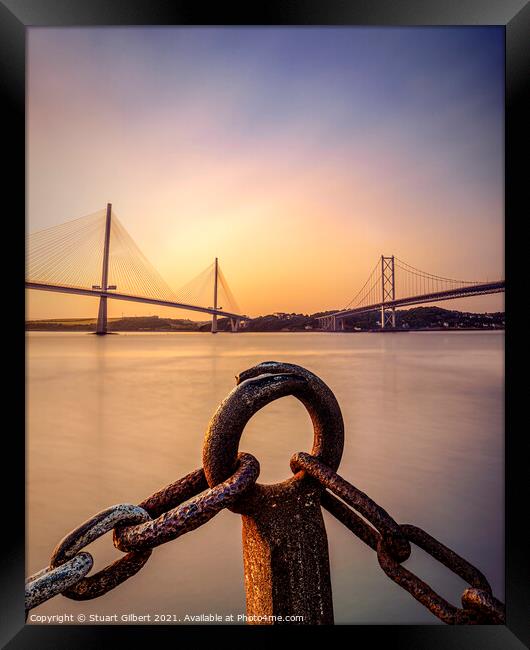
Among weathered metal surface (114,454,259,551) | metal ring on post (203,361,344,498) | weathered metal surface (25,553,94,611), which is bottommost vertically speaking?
weathered metal surface (25,553,94,611)

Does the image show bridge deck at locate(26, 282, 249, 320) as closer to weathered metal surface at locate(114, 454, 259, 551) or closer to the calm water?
the calm water

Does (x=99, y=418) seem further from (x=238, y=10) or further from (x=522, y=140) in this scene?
(x=522, y=140)

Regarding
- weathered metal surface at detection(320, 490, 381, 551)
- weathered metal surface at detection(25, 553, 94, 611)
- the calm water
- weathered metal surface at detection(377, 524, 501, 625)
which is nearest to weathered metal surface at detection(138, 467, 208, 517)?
weathered metal surface at detection(25, 553, 94, 611)

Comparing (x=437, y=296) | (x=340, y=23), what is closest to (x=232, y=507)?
(x=340, y=23)

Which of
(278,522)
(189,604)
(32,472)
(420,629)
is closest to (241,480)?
(278,522)

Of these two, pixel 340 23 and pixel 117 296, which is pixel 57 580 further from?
pixel 117 296

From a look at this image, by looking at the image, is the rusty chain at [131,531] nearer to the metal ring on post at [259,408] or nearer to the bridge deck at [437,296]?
the metal ring on post at [259,408]

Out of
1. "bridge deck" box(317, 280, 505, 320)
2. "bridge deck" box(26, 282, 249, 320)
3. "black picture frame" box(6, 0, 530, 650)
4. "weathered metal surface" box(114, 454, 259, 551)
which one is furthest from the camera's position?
"bridge deck" box(26, 282, 249, 320)
